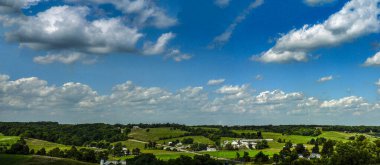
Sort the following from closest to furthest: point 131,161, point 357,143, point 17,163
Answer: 1. point 17,163
2. point 131,161
3. point 357,143

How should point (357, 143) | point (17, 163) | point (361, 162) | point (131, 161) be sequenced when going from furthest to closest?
point (357, 143), point (131, 161), point (361, 162), point (17, 163)

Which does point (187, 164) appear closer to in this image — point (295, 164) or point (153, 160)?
point (153, 160)

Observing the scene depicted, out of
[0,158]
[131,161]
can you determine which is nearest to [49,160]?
[0,158]

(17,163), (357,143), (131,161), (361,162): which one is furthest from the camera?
(357,143)

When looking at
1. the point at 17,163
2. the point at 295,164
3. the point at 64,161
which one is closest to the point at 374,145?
the point at 295,164

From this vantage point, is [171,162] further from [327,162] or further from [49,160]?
[327,162]

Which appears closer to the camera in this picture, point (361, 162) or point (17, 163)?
point (17, 163)

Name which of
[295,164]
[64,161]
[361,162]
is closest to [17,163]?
[64,161]

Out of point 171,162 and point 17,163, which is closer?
point 17,163

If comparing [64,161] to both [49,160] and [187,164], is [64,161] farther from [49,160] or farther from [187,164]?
[187,164]
